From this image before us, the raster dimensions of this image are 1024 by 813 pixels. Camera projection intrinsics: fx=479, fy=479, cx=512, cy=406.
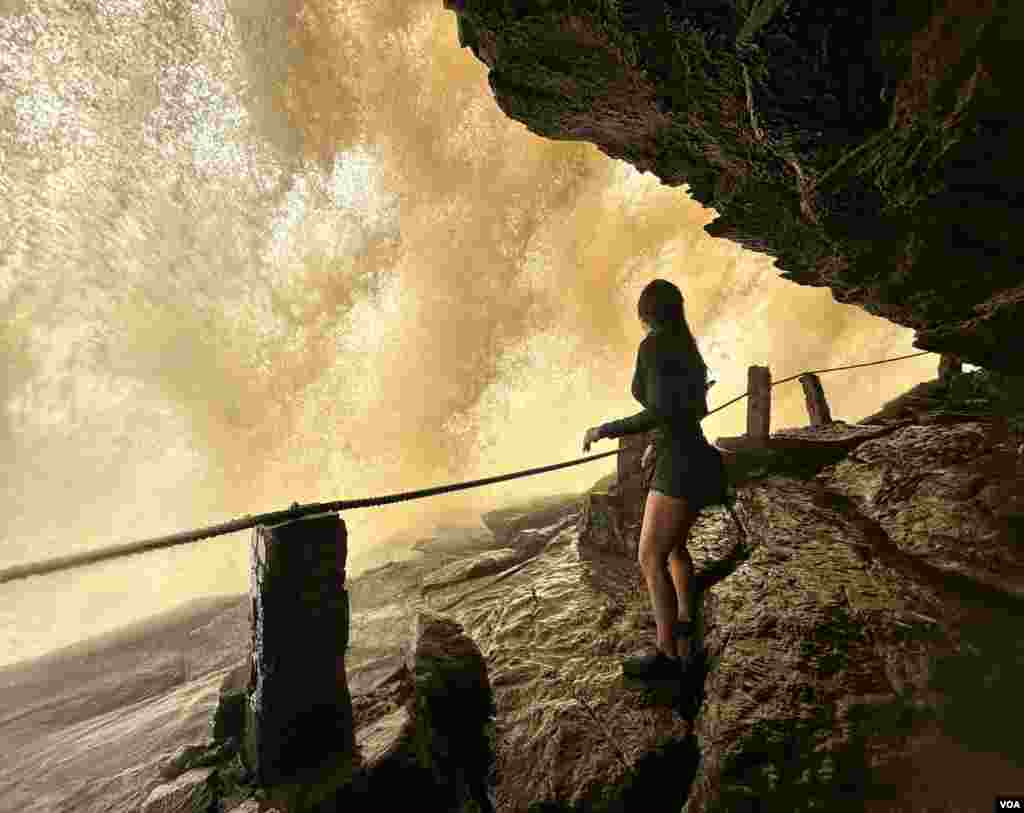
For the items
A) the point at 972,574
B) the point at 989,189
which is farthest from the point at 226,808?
the point at 989,189

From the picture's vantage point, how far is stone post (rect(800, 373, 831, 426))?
9.34 metres

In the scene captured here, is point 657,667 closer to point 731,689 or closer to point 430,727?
point 731,689

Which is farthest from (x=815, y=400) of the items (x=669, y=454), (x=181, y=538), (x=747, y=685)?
(x=181, y=538)

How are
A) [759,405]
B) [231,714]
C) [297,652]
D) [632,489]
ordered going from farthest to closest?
[759,405] < [632,489] < [231,714] < [297,652]

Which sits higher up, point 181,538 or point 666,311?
point 666,311

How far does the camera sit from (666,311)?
325cm

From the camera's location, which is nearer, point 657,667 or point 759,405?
point 657,667

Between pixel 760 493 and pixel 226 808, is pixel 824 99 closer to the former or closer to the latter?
pixel 760 493

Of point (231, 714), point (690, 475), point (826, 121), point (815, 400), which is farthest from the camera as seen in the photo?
point (815, 400)

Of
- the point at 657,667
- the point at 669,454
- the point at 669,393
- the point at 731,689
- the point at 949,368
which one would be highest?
the point at 949,368

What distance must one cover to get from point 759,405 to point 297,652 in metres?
7.34

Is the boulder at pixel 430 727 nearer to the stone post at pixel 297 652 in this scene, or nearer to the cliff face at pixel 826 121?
the stone post at pixel 297 652

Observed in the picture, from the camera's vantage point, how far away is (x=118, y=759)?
12.9ft

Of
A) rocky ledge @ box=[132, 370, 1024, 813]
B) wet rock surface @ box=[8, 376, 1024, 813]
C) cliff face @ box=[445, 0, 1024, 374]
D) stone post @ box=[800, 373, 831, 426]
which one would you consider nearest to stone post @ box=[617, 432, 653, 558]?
wet rock surface @ box=[8, 376, 1024, 813]
